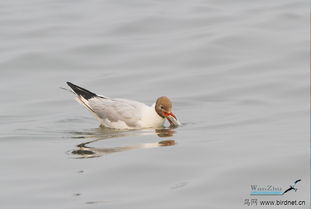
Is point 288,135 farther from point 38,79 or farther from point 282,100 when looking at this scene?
point 38,79

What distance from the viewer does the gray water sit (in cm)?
1023

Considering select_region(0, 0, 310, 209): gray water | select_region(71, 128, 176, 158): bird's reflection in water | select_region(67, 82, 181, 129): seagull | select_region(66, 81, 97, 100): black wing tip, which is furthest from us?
select_region(66, 81, 97, 100): black wing tip

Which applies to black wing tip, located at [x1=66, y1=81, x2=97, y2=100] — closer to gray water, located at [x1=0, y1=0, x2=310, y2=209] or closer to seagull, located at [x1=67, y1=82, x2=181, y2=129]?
seagull, located at [x1=67, y1=82, x2=181, y2=129]

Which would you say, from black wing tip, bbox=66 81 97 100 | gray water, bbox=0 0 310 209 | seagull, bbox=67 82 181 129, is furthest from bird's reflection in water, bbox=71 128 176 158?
black wing tip, bbox=66 81 97 100

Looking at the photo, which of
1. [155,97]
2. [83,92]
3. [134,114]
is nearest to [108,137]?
[134,114]

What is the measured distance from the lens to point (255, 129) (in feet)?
43.1

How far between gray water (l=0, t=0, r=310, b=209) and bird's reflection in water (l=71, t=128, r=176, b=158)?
0.03m

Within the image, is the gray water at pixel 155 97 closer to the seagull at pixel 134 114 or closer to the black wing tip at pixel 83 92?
the seagull at pixel 134 114

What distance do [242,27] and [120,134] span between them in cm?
834

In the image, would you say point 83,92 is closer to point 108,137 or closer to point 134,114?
point 134,114

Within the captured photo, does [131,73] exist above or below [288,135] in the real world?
above

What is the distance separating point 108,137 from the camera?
13500mm

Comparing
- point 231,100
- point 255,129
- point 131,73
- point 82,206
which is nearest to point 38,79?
point 131,73

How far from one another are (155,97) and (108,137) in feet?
9.57
